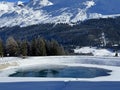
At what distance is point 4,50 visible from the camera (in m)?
88.9

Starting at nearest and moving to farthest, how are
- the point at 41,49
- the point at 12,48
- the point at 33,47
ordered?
the point at 41,49 → the point at 33,47 → the point at 12,48

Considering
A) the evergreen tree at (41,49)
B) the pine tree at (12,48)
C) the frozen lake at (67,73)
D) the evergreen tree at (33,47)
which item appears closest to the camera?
the frozen lake at (67,73)

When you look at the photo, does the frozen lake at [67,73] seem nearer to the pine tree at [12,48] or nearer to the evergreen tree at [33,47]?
the evergreen tree at [33,47]

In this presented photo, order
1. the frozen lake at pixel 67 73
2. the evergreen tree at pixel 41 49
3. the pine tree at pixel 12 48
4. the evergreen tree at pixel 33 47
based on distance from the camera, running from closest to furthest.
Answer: the frozen lake at pixel 67 73, the evergreen tree at pixel 41 49, the evergreen tree at pixel 33 47, the pine tree at pixel 12 48

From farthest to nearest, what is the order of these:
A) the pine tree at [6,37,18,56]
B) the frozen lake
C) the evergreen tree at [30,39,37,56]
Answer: the pine tree at [6,37,18,56] → the evergreen tree at [30,39,37,56] → the frozen lake

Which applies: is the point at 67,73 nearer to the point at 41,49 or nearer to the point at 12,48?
the point at 41,49

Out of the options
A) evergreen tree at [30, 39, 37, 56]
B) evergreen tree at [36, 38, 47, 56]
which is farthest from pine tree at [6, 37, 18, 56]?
evergreen tree at [36, 38, 47, 56]

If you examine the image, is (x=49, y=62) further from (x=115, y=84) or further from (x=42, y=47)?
(x=115, y=84)

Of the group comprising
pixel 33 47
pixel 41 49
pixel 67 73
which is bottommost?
pixel 67 73

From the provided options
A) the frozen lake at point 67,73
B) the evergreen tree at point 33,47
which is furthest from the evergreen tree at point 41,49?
the frozen lake at point 67,73

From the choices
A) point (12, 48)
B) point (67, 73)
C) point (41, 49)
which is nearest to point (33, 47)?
point (41, 49)

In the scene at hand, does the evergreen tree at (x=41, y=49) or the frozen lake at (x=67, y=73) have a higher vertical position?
the evergreen tree at (x=41, y=49)

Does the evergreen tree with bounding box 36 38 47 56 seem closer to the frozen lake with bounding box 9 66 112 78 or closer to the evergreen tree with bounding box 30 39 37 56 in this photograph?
the evergreen tree with bounding box 30 39 37 56

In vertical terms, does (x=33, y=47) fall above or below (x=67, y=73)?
above
